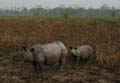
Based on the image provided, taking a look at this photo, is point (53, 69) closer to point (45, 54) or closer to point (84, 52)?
point (45, 54)

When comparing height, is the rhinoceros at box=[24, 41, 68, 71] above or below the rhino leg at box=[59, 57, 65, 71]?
above

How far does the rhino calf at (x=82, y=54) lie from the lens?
9.80 m

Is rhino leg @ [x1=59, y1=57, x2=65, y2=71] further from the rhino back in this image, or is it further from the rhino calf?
the rhino back

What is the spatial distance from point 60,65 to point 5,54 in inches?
114

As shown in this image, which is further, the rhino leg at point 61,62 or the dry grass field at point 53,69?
the rhino leg at point 61,62

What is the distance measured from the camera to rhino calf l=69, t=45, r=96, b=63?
980 centimetres

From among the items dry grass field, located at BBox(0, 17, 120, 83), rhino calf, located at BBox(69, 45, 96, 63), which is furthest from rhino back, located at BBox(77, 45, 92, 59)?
dry grass field, located at BBox(0, 17, 120, 83)

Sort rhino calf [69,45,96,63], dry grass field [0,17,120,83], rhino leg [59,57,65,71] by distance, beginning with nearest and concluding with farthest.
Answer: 1. dry grass field [0,17,120,83]
2. rhino leg [59,57,65,71]
3. rhino calf [69,45,96,63]

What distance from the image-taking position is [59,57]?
8.48 meters

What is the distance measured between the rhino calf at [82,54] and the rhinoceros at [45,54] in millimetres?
1268

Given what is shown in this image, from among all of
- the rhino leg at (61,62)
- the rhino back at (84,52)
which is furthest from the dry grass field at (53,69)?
the rhino back at (84,52)

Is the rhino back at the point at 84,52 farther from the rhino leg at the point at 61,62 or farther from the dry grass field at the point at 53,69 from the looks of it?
the rhino leg at the point at 61,62

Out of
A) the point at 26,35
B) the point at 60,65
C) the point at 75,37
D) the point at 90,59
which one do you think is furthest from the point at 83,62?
A: the point at 26,35

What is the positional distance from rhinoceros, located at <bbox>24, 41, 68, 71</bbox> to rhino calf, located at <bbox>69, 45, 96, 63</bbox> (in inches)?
49.9
